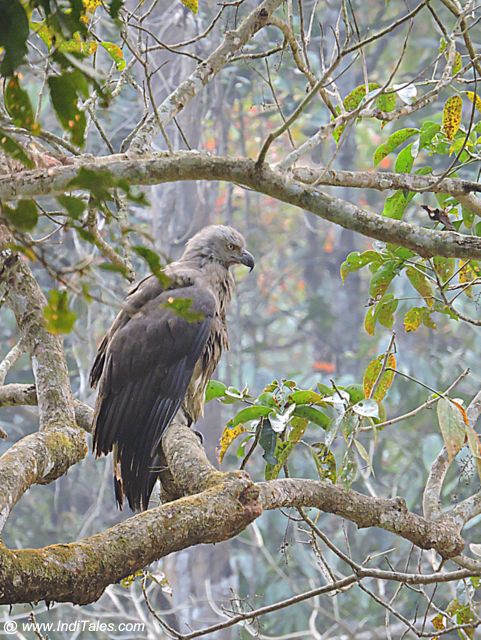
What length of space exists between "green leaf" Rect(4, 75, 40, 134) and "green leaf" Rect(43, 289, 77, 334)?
0.28m

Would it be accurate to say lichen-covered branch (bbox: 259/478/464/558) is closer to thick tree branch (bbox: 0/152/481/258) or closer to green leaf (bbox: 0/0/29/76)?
thick tree branch (bbox: 0/152/481/258)

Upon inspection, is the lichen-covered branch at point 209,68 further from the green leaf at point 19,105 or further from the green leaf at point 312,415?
the green leaf at point 19,105

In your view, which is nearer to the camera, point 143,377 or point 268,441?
point 268,441

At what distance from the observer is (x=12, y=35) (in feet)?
4.20

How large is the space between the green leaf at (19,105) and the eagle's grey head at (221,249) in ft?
10.3

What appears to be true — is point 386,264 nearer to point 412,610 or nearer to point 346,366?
point 412,610

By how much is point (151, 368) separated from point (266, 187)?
6.41 feet

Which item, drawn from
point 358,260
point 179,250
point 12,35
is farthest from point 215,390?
point 179,250

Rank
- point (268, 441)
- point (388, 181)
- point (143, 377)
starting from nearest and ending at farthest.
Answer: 1. point (388, 181)
2. point (268, 441)
3. point (143, 377)

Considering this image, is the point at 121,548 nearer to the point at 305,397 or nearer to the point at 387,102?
the point at 305,397

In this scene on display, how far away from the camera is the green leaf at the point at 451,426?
8.22ft

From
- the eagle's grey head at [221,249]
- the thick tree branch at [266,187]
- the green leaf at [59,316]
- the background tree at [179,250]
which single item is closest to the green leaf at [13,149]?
the background tree at [179,250]

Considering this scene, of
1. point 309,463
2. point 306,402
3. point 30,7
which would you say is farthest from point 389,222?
point 309,463

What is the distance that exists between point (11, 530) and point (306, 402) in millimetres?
6754
